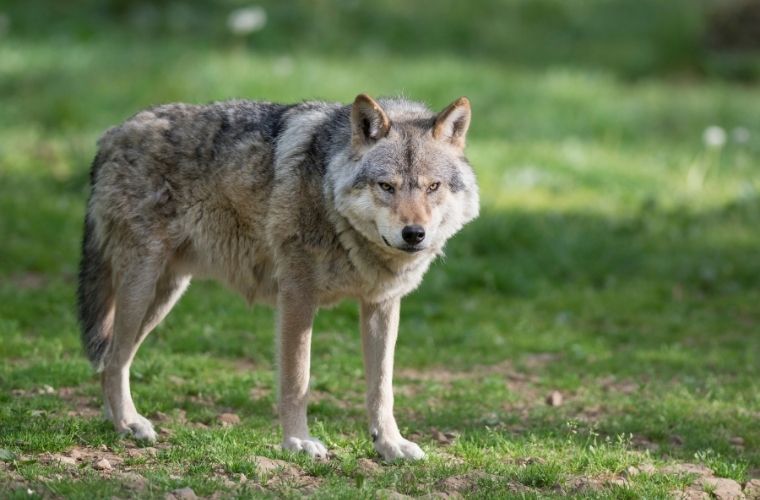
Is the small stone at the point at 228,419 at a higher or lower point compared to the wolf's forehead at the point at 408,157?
lower

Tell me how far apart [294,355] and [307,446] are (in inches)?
21.1

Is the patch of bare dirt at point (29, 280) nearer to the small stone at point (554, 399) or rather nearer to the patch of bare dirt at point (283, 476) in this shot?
the small stone at point (554, 399)

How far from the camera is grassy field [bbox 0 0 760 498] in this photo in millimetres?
6316

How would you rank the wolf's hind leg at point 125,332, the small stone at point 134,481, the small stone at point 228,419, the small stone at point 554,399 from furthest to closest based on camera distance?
the small stone at point 554,399, the small stone at point 228,419, the wolf's hind leg at point 125,332, the small stone at point 134,481

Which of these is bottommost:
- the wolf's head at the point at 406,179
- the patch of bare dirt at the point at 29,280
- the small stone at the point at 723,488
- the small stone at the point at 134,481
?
the patch of bare dirt at the point at 29,280

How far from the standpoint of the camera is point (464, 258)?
39.0ft

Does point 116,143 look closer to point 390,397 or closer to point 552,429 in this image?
point 390,397

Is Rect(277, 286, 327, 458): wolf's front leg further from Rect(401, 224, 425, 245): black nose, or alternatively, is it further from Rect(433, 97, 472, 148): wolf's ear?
Rect(433, 97, 472, 148): wolf's ear

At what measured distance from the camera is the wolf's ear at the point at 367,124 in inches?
250

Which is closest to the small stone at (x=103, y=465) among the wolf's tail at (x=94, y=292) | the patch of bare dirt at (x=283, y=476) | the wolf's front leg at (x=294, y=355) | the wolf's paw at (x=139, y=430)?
the wolf's paw at (x=139, y=430)

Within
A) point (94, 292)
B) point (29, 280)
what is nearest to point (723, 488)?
point (94, 292)

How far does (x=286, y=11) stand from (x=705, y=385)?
13.3 meters

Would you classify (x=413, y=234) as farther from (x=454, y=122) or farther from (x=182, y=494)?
(x=182, y=494)

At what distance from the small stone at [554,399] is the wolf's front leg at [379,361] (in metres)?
1.96
